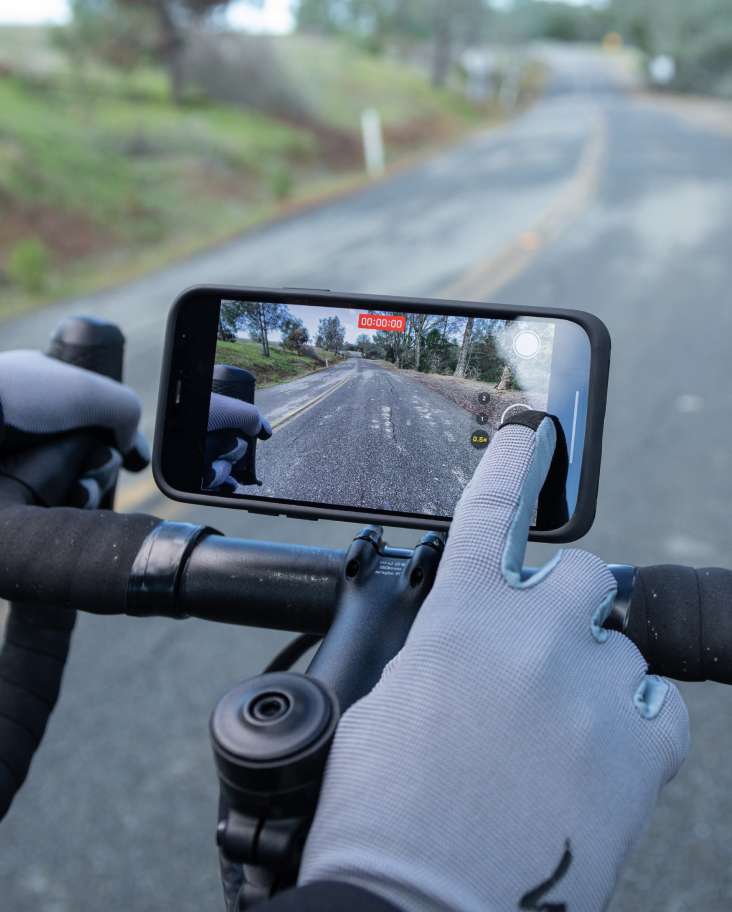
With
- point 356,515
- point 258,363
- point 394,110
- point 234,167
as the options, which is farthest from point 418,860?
point 394,110

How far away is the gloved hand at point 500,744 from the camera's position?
2.17 feet

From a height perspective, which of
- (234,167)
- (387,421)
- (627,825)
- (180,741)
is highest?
(387,421)

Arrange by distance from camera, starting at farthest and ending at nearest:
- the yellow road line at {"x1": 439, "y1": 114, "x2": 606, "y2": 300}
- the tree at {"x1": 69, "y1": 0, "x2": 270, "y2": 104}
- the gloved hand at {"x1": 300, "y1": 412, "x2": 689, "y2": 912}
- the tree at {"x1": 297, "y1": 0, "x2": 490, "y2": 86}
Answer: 1. the tree at {"x1": 297, "y1": 0, "x2": 490, "y2": 86}
2. the tree at {"x1": 69, "y1": 0, "x2": 270, "y2": 104}
3. the yellow road line at {"x1": 439, "y1": 114, "x2": 606, "y2": 300}
4. the gloved hand at {"x1": 300, "y1": 412, "x2": 689, "y2": 912}

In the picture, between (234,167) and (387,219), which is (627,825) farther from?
(234,167)

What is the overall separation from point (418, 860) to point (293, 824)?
110 millimetres

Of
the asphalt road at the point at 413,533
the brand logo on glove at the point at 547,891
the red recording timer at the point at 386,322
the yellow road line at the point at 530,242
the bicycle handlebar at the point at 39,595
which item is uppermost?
the red recording timer at the point at 386,322

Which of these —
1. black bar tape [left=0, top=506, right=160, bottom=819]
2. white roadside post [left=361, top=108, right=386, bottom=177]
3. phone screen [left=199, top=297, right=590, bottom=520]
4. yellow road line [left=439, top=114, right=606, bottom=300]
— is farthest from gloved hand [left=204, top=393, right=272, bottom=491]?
white roadside post [left=361, top=108, right=386, bottom=177]

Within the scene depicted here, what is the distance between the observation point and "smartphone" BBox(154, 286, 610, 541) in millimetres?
1051

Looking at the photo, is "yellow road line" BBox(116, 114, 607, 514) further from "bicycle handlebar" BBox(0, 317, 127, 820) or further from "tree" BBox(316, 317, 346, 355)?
"tree" BBox(316, 317, 346, 355)

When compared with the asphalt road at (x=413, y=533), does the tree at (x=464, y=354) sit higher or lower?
higher

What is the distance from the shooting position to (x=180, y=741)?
298cm

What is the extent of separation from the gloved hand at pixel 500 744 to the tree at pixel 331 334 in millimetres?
307

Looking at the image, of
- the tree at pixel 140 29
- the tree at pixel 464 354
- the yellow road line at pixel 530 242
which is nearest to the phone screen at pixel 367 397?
the tree at pixel 464 354

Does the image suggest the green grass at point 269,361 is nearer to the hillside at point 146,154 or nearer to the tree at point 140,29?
the hillside at point 146,154
